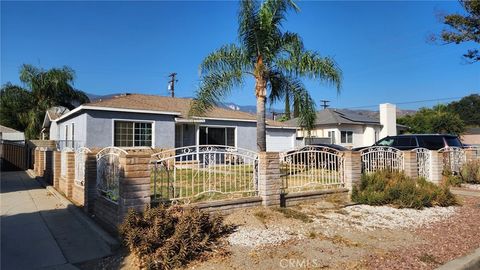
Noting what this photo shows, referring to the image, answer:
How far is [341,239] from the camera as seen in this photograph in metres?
5.94

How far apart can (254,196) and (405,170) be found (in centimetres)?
615

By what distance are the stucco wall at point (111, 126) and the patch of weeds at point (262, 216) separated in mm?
11500

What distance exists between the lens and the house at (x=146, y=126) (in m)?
16.5

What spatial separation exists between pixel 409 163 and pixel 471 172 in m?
3.83

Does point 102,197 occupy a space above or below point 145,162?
below

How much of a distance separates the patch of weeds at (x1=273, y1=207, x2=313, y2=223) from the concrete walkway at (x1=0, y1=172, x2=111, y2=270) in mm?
3420

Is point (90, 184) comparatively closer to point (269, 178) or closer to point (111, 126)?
point (269, 178)

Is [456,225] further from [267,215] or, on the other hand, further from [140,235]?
[140,235]

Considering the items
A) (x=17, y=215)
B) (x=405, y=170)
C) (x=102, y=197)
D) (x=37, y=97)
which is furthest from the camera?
(x=37, y=97)

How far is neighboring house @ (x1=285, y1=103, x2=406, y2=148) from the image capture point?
31948 mm

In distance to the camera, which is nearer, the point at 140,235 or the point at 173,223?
the point at 140,235

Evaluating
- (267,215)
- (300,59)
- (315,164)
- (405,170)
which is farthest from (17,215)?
(405,170)

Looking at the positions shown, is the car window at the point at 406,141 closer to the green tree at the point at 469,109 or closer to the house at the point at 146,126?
the house at the point at 146,126

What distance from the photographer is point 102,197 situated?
7.05 m
